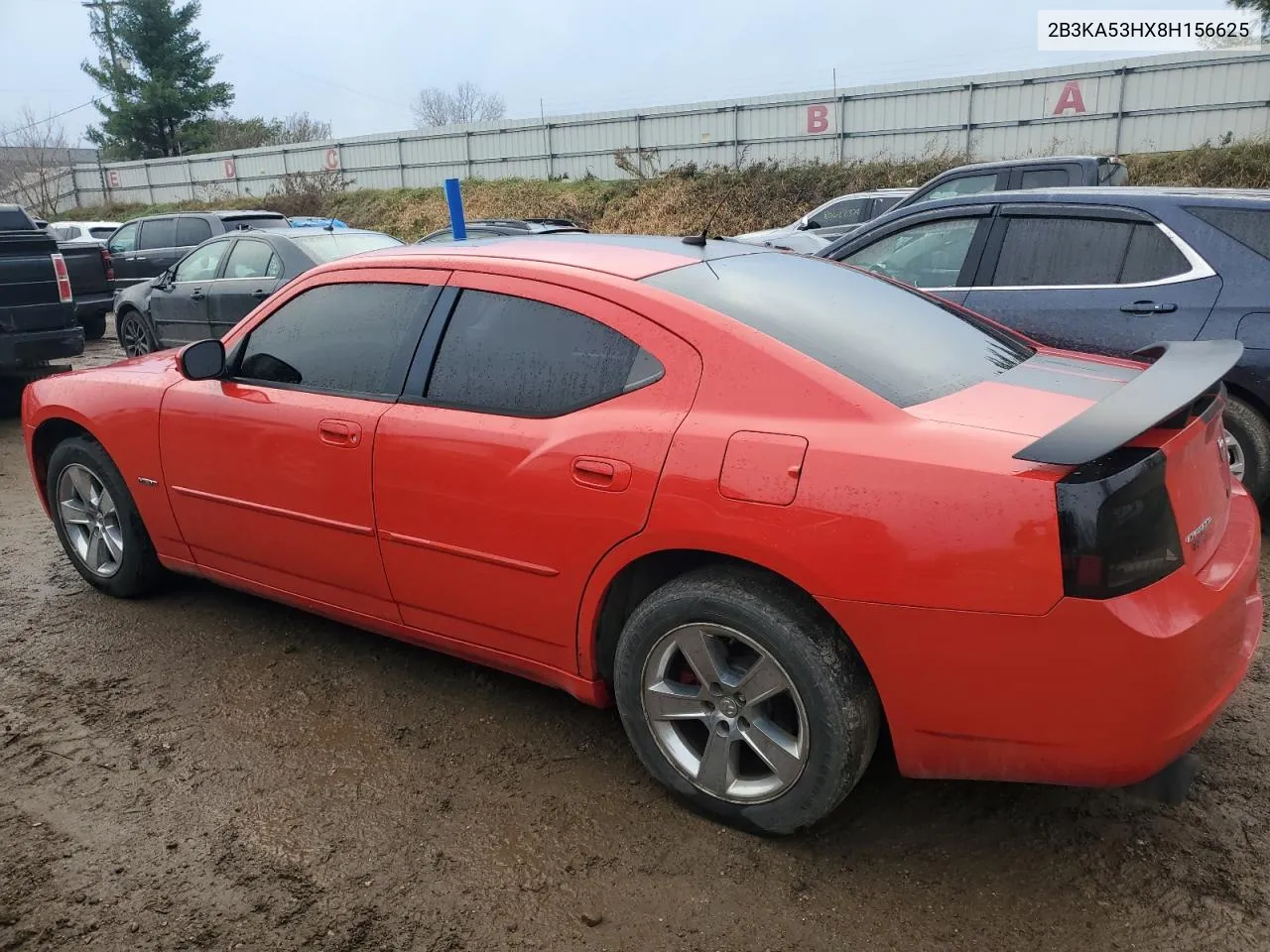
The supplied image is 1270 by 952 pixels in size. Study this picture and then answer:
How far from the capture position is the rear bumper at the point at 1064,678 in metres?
2.09

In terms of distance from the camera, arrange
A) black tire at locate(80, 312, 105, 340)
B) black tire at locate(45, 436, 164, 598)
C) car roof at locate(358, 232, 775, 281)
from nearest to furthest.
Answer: car roof at locate(358, 232, 775, 281)
black tire at locate(45, 436, 164, 598)
black tire at locate(80, 312, 105, 340)

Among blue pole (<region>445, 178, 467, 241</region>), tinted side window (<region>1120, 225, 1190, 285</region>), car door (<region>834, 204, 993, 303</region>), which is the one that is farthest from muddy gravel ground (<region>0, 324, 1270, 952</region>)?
blue pole (<region>445, 178, 467, 241</region>)

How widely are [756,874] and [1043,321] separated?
367cm

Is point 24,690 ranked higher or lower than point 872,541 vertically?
lower

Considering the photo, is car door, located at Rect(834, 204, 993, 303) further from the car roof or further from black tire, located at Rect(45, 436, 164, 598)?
black tire, located at Rect(45, 436, 164, 598)

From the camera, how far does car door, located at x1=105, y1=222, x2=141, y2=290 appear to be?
14859 millimetres

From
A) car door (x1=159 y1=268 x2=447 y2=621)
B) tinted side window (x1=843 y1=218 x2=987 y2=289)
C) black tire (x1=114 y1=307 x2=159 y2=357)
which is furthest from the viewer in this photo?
black tire (x1=114 y1=307 x2=159 y2=357)

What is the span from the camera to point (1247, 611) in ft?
8.01

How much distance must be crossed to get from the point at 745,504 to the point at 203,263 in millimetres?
9699

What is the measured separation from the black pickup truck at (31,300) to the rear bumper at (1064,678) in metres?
8.50

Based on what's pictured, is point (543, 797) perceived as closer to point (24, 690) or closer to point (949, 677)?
point (949, 677)

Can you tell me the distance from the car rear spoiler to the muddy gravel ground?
1.14 m

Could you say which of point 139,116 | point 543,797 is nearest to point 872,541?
point 543,797

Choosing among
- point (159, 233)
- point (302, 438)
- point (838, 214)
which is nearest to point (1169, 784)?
point (302, 438)
